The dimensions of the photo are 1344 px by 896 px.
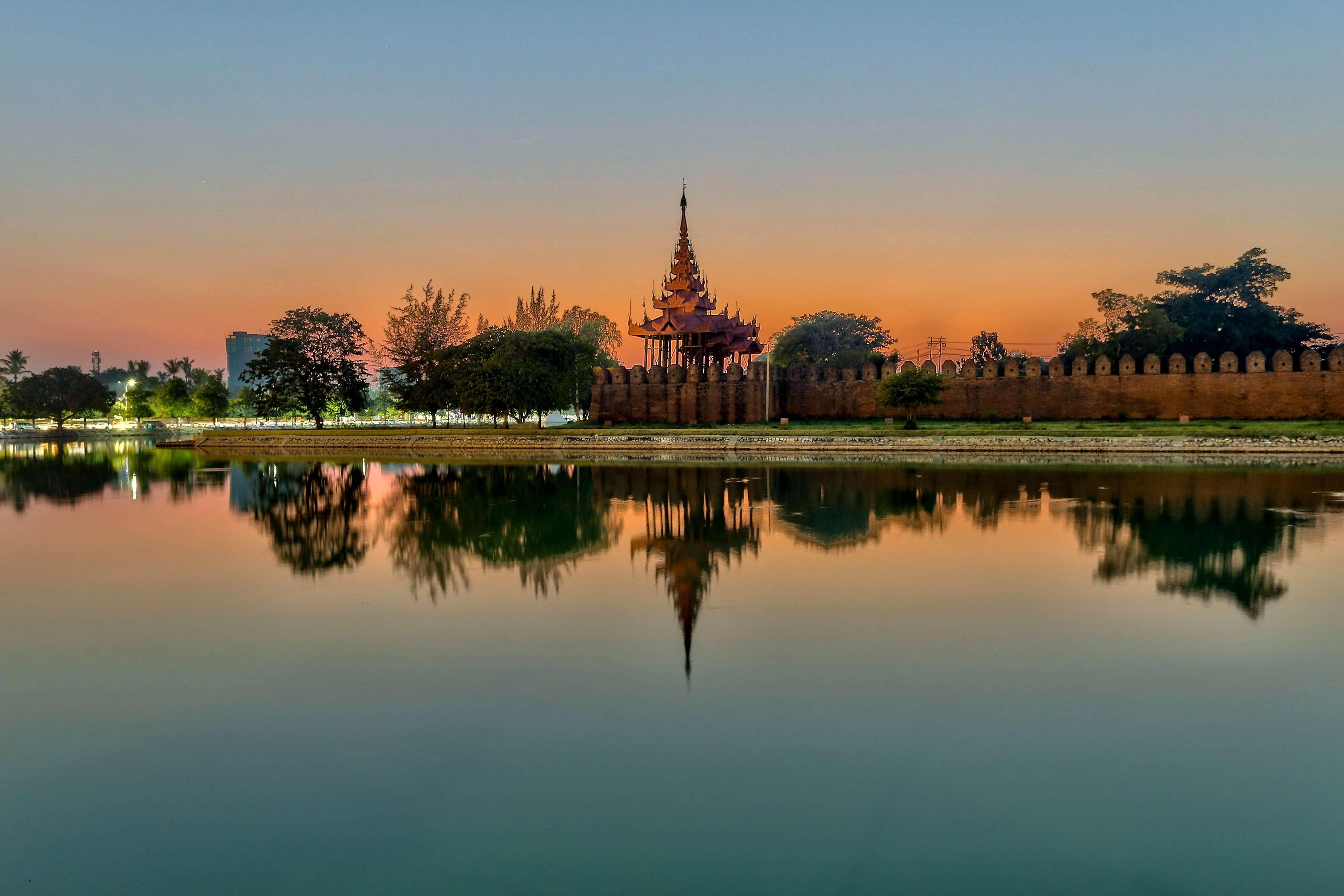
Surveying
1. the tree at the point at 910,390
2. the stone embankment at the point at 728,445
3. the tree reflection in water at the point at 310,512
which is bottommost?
the tree reflection in water at the point at 310,512

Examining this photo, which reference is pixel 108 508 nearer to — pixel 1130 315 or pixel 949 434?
pixel 949 434

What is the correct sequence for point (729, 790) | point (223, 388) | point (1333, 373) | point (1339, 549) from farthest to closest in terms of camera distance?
1. point (223, 388)
2. point (1333, 373)
3. point (1339, 549)
4. point (729, 790)

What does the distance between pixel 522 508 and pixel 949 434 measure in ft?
60.3

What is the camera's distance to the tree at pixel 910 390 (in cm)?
3338

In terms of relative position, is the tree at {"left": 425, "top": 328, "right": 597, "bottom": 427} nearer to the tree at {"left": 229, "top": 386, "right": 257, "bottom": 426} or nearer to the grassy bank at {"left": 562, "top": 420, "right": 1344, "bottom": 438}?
the grassy bank at {"left": 562, "top": 420, "right": 1344, "bottom": 438}

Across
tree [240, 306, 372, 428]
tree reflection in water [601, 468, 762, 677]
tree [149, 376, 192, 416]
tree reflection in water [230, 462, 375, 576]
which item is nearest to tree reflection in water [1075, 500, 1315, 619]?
tree reflection in water [601, 468, 762, 677]

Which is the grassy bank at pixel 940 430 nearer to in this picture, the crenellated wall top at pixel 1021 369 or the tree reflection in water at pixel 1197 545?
the crenellated wall top at pixel 1021 369

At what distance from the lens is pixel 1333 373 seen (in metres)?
33.3

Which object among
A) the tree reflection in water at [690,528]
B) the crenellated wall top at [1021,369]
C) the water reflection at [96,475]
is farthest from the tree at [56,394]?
the tree reflection in water at [690,528]

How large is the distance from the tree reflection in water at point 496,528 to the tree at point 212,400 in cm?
5302

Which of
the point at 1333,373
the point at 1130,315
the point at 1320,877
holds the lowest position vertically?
the point at 1320,877

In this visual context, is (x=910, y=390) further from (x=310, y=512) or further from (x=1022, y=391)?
(x=310, y=512)

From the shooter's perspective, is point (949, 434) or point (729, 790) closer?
point (729, 790)

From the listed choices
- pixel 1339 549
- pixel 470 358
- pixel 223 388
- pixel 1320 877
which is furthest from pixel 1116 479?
pixel 223 388
